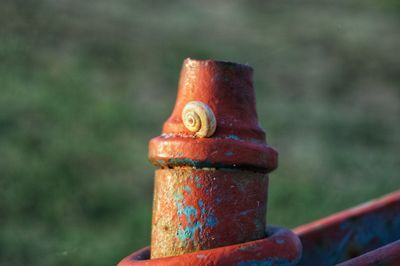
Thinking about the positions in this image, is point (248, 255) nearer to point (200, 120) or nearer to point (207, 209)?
point (207, 209)

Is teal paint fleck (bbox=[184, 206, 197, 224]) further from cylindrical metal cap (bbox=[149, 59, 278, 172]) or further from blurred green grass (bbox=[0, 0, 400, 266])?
Answer: blurred green grass (bbox=[0, 0, 400, 266])

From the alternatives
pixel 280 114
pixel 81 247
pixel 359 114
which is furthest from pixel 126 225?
pixel 359 114

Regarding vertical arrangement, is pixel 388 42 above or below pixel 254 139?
above

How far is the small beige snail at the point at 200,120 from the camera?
142 cm

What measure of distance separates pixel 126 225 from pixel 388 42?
17.3ft

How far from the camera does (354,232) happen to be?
2.01 m

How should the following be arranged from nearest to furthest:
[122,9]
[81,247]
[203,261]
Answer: [203,261], [81,247], [122,9]

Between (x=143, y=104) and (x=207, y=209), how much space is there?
18.7 ft

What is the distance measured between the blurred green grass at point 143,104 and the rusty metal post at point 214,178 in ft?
10.7

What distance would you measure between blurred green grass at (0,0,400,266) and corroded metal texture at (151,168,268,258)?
325 cm

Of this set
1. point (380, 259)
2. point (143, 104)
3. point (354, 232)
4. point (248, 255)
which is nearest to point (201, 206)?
point (248, 255)

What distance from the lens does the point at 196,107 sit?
1.43m

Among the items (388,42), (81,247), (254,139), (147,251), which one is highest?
(388,42)

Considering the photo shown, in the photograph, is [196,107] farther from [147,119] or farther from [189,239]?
[147,119]
